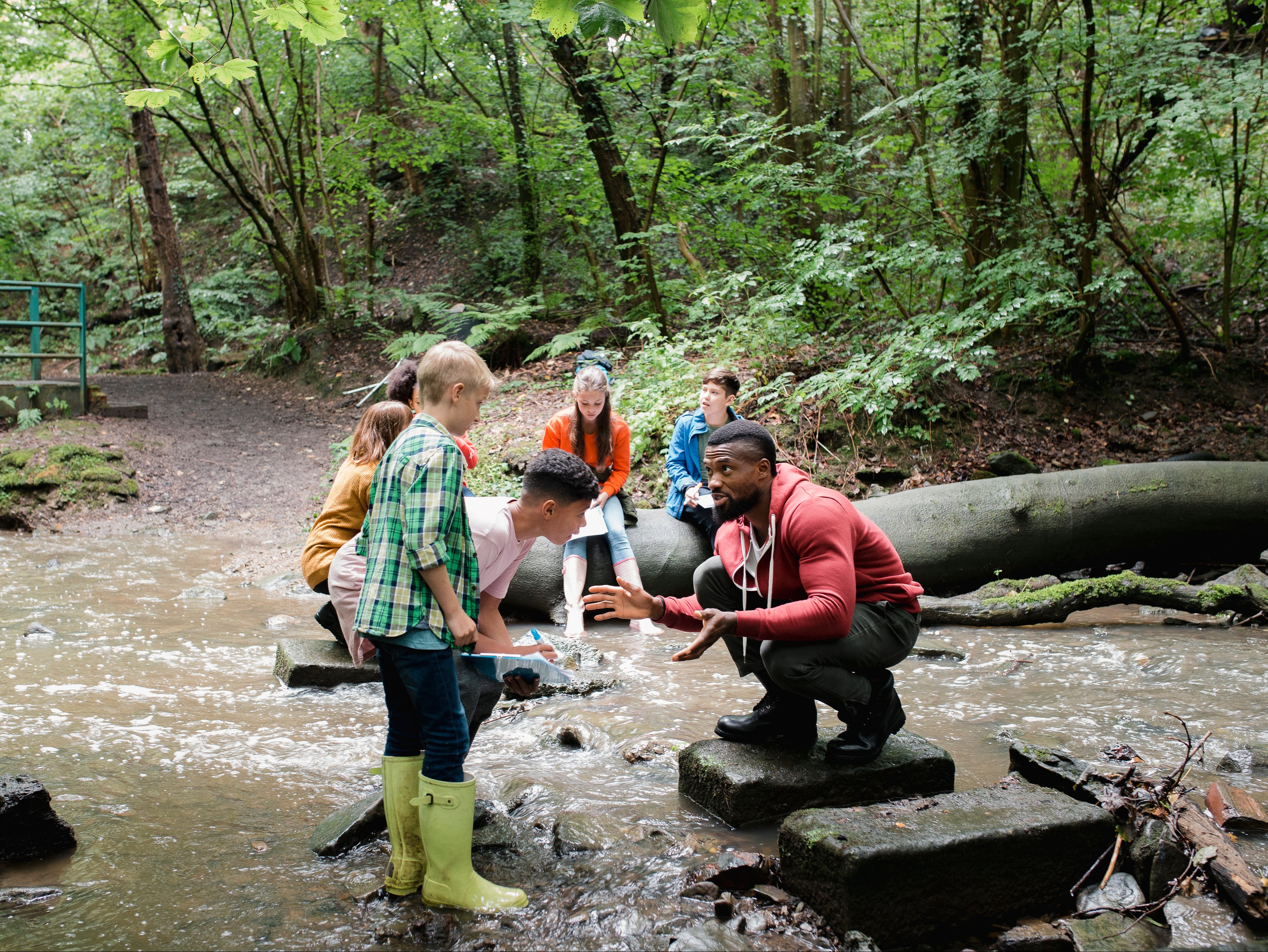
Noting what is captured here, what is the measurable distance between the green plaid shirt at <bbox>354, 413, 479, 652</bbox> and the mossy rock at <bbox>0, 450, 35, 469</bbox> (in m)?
9.02

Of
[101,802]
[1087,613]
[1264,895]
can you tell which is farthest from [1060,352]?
[101,802]

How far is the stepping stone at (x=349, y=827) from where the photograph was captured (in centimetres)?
285

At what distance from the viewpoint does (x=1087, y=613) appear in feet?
19.8

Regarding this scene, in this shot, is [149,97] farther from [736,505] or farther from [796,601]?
[796,601]

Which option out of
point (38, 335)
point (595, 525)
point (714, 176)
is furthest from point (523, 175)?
point (595, 525)

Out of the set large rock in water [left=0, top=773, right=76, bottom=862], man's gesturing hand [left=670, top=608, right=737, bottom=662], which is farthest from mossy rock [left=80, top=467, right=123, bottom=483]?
man's gesturing hand [left=670, top=608, right=737, bottom=662]

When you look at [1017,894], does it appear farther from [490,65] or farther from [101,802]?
[490,65]

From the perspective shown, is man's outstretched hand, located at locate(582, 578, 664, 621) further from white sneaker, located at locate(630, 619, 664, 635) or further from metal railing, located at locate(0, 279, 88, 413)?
metal railing, located at locate(0, 279, 88, 413)

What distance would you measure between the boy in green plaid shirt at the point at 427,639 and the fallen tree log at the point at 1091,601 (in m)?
4.04

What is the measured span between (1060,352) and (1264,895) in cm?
796

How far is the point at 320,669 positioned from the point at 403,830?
7.07 ft

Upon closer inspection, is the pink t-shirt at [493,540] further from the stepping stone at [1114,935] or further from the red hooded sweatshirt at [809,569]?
the stepping stone at [1114,935]


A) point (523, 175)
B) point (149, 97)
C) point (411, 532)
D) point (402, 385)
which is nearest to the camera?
point (411, 532)

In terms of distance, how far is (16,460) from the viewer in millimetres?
9406
